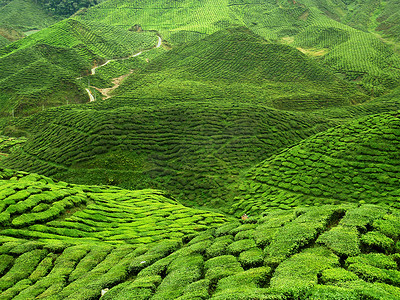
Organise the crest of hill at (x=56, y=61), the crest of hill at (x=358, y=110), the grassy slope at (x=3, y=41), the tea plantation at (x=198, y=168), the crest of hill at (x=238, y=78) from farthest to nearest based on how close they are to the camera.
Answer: the grassy slope at (x=3, y=41) → the crest of hill at (x=56, y=61) → the crest of hill at (x=238, y=78) → the crest of hill at (x=358, y=110) → the tea plantation at (x=198, y=168)

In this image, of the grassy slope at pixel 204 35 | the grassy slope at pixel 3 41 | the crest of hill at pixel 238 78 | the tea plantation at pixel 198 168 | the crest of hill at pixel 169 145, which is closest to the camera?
the tea plantation at pixel 198 168

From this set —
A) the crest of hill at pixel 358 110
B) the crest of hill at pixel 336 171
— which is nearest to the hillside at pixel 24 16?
the crest of hill at pixel 358 110

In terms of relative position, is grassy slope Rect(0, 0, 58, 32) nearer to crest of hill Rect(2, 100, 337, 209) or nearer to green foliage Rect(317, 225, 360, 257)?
crest of hill Rect(2, 100, 337, 209)

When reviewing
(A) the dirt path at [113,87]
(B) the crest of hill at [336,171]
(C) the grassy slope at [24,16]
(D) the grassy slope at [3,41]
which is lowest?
(B) the crest of hill at [336,171]

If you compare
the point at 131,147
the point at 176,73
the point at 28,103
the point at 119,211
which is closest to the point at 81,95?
the point at 28,103

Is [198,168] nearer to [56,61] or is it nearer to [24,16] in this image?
[56,61]

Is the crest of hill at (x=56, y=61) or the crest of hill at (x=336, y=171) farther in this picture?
the crest of hill at (x=56, y=61)

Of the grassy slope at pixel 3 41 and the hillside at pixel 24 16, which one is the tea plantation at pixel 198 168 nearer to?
the grassy slope at pixel 3 41

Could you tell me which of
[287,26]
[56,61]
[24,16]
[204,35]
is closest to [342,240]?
[56,61]
